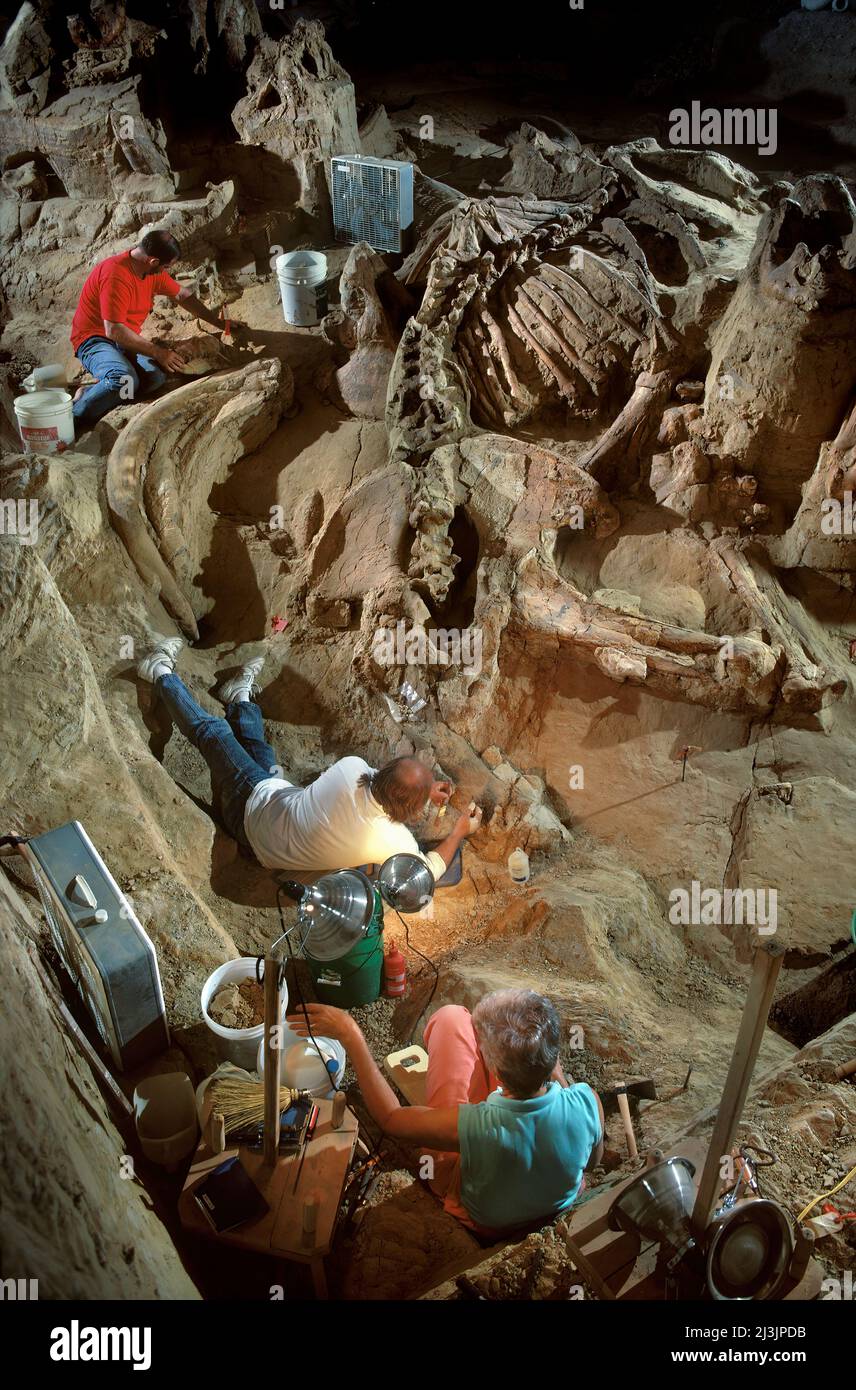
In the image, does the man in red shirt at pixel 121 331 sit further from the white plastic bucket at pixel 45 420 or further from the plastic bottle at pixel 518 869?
the plastic bottle at pixel 518 869

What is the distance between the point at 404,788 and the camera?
13.5 feet

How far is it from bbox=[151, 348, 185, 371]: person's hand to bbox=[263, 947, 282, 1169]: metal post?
5.42m

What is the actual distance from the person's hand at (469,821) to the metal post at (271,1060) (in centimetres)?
210

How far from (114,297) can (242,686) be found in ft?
11.1

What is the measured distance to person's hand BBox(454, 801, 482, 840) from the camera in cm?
482

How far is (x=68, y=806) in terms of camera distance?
162 inches

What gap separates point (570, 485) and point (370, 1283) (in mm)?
4547

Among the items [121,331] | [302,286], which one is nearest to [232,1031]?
[121,331]

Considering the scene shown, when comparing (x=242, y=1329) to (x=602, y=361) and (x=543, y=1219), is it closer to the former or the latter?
(x=543, y=1219)

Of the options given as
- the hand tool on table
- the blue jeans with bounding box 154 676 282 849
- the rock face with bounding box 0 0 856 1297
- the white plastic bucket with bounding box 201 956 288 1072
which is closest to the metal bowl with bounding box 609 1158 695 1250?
the rock face with bounding box 0 0 856 1297

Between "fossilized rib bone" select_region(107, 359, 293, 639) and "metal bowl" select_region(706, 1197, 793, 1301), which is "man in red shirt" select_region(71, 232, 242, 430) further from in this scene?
"metal bowl" select_region(706, 1197, 793, 1301)

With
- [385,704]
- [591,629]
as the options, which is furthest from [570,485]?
[385,704]

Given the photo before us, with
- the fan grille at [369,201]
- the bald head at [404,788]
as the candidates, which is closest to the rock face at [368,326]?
the fan grille at [369,201]

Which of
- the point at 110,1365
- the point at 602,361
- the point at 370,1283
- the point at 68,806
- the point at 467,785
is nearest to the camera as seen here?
the point at 110,1365
